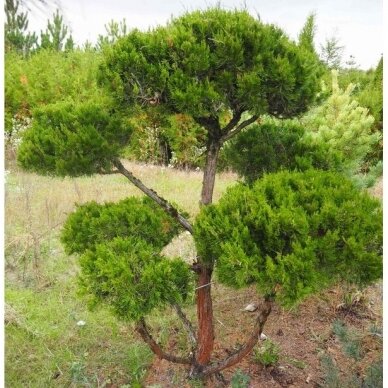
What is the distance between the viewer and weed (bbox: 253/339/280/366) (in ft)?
8.09

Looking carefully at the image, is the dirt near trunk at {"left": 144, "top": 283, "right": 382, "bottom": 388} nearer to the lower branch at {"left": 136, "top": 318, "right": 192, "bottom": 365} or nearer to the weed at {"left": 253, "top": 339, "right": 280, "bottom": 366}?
the weed at {"left": 253, "top": 339, "right": 280, "bottom": 366}

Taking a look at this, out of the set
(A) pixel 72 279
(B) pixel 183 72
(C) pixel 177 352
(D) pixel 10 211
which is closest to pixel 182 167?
(D) pixel 10 211

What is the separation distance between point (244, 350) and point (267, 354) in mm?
423

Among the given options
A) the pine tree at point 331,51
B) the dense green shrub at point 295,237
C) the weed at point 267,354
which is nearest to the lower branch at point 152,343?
the weed at point 267,354

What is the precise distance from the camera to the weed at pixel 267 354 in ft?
8.09

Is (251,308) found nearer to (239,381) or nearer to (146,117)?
(239,381)

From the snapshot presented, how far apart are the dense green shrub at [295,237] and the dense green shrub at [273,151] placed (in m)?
0.51

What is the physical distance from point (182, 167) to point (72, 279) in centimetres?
470

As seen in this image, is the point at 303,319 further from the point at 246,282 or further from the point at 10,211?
the point at 10,211

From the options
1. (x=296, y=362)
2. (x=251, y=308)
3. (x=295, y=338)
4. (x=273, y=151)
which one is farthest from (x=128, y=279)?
(x=251, y=308)

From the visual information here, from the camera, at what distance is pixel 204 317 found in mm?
2230

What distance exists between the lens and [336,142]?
509 centimetres

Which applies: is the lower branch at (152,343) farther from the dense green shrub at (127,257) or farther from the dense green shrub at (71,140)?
the dense green shrub at (71,140)

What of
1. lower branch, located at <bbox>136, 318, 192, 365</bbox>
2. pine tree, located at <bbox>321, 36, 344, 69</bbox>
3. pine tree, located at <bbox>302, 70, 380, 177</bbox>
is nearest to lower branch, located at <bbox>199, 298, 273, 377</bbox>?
lower branch, located at <bbox>136, 318, 192, 365</bbox>
